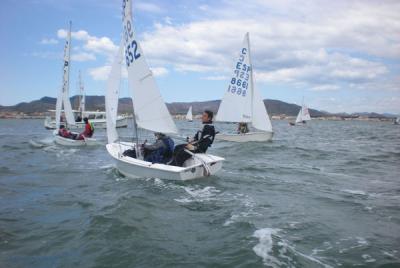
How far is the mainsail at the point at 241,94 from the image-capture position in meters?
25.4

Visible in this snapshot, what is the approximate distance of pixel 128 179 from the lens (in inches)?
469

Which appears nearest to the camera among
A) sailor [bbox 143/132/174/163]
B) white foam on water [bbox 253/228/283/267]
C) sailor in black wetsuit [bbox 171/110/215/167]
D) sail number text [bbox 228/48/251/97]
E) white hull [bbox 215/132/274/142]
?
white foam on water [bbox 253/228/283/267]

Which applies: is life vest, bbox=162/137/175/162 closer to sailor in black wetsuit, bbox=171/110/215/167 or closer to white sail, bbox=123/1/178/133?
sailor in black wetsuit, bbox=171/110/215/167

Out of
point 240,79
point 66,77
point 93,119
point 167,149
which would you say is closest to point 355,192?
point 167,149

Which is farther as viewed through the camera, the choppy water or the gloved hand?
the gloved hand

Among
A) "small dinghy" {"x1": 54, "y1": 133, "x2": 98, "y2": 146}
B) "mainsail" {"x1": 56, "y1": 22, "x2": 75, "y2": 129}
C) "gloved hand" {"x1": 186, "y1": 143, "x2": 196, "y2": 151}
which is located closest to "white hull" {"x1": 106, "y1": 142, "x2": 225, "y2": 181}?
"gloved hand" {"x1": 186, "y1": 143, "x2": 196, "y2": 151}

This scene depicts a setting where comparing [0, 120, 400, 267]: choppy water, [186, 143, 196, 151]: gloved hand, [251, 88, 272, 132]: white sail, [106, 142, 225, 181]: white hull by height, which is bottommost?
[0, 120, 400, 267]: choppy water

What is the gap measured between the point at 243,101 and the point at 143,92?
1429 centimetres

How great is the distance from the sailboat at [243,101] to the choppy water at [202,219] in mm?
11615

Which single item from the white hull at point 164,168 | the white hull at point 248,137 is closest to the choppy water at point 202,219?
the white hull at point 164,168

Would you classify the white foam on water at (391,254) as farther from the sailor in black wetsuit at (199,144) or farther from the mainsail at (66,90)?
the mainsail at (66,90)

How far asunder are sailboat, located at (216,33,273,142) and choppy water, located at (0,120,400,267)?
1161 cm

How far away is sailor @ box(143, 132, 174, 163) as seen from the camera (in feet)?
37.7

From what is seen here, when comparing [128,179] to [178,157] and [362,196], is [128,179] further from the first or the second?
[362,196]
